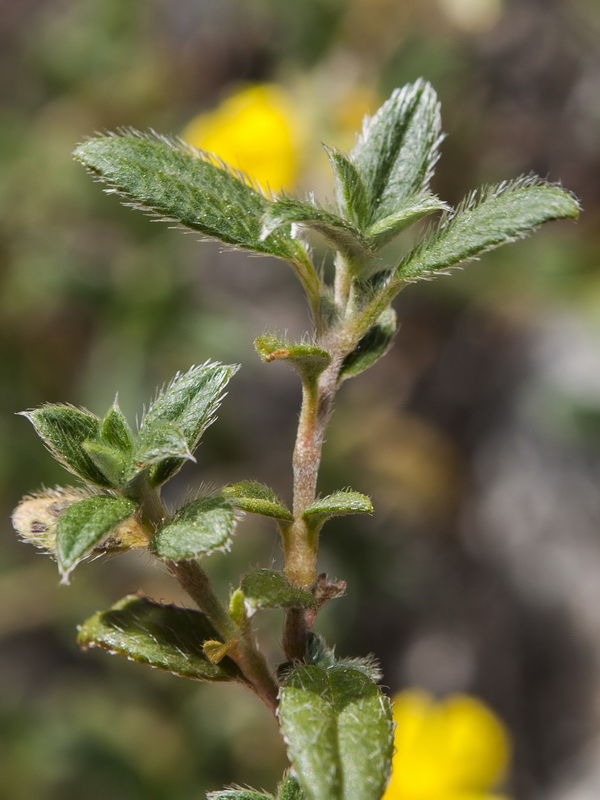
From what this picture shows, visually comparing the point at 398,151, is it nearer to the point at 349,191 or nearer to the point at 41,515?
the point at 349,191

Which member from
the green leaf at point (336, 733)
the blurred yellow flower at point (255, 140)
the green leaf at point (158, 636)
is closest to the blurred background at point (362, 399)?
the blurred yellow flower at point (255, 140)

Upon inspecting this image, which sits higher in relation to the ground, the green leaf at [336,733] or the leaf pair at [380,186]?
the leaf pair at [380,186]

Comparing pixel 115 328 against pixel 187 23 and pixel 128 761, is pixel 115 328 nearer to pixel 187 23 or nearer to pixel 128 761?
pixel 128 761

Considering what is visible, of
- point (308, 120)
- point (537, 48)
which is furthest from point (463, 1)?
point (308, 120)

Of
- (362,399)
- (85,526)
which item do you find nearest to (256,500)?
(85,526)

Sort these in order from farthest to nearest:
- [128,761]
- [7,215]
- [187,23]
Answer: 1. [187,23]
2. [7,215]
3. [128,761]

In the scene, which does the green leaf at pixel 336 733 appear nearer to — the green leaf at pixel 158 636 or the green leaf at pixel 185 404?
the green leaf at pixel 158 636

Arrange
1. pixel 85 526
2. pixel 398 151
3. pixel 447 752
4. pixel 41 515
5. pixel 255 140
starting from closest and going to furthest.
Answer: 1. pixel 85 526
2. pixel 41 515
3. pixel 398 151
4. pixel 447 752
5. pixel 255 140
